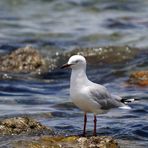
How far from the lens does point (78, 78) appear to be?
787 centimetres

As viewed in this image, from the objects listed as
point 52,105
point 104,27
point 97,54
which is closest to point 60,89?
point 52,105

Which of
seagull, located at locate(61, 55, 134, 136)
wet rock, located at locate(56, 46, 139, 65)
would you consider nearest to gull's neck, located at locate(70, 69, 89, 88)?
seagull, located at locate(61, 55, 134, 136)

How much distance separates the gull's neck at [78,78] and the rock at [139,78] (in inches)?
174

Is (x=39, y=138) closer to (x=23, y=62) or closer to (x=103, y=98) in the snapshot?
(x=103, y=98)

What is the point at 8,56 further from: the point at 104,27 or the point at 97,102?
the point at 97,102

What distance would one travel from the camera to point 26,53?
1416 centimetres

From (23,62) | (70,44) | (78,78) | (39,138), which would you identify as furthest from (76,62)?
(70,44)

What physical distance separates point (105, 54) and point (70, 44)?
1.67 meters

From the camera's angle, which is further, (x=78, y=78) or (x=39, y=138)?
(x=78, y=78)

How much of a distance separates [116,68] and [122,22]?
498cm

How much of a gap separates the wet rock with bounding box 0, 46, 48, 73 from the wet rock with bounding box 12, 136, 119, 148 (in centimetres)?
630

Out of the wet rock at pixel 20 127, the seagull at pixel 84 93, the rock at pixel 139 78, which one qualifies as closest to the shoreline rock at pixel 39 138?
the wet rock at pixel 20 127

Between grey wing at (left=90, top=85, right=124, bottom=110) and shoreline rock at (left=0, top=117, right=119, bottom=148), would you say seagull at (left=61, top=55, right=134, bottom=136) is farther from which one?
shoreline rock at (left=0, top=117, right=119, bottom=148)

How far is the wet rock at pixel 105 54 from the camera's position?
Answer: 14.9 m
